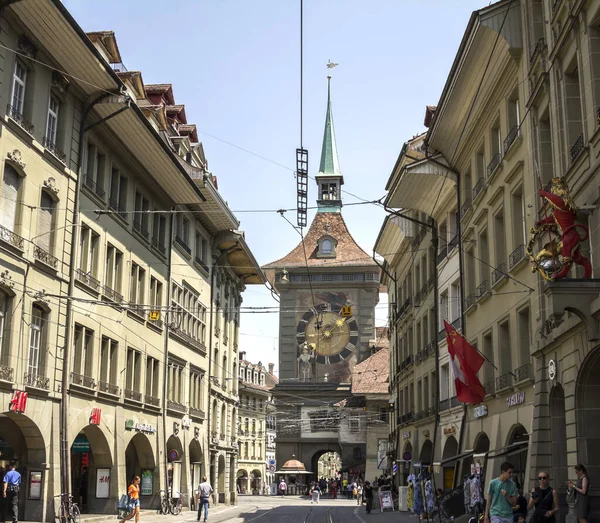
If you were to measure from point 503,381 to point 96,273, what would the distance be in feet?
44.5

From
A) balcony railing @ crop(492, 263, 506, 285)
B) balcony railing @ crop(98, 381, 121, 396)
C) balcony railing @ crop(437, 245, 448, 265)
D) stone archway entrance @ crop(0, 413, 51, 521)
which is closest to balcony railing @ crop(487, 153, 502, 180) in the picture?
balcony railing @ crop(492, 263, 506, 285)

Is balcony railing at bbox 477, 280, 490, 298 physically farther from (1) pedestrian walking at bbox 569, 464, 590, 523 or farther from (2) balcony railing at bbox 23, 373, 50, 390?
(2) balcony railing at bbox 23, 373, 50, 390

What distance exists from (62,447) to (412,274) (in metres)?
22.8

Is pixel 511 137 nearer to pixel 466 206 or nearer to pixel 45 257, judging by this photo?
pixel 466 206

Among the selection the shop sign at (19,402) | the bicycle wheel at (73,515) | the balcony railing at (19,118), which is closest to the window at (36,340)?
the shop sign at (19,402)

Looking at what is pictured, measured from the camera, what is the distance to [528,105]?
21.6 meters

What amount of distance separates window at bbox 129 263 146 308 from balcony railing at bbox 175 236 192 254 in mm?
5332

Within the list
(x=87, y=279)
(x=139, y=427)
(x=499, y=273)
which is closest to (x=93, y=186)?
(x=87, y=279)

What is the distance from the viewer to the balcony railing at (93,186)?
93.9ft

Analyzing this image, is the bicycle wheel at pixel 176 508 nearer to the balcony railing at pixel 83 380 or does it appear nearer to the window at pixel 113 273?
the balcony railing at pixel 83 380

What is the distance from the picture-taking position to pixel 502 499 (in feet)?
45.3

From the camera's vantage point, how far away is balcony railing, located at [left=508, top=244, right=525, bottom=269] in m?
23.1

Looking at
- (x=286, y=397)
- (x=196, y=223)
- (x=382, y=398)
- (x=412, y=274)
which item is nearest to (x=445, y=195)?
(x=412, y=274)

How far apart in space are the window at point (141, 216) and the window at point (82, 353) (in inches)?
241
